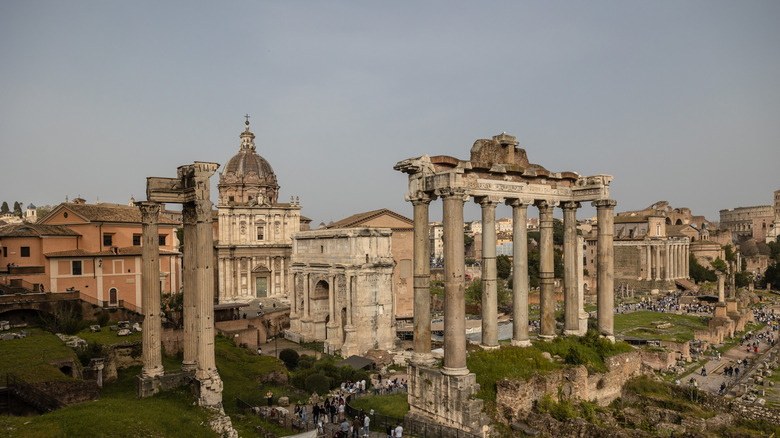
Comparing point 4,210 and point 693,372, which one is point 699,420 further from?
point 4,210

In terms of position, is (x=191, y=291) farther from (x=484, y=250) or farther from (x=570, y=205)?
(x=570, y=205)

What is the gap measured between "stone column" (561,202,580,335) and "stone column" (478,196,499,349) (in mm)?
3754

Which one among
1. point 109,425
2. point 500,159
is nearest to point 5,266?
point 109,425

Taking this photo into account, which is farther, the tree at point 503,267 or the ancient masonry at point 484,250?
the tree at point 503,267

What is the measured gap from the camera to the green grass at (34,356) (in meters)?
16.2

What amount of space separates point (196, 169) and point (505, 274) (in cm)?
7226

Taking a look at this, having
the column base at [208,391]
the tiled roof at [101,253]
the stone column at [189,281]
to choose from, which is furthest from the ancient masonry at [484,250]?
the tiled roof at [101,253]

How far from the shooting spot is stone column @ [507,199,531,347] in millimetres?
16750

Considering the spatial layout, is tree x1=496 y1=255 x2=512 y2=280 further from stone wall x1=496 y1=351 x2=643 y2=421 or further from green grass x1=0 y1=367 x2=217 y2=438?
green grass x1=0 y1=367 x2=217 y2=438

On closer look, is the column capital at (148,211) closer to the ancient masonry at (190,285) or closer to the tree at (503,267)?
the ancient masonry at (190,285)

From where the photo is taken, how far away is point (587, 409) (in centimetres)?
1453

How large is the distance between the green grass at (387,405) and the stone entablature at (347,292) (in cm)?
1514

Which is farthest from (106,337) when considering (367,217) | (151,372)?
(367,217)

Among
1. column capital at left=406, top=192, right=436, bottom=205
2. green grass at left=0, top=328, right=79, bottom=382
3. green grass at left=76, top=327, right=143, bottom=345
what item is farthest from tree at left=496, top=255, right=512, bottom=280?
column capital at left=406, top=192, right=436, bottom=205
